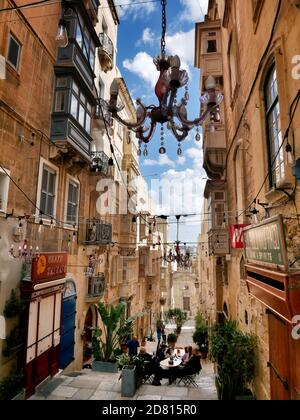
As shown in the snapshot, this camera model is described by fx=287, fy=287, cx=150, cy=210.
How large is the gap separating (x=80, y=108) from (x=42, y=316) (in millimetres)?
8905

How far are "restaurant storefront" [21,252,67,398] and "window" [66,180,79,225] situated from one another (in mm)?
3165

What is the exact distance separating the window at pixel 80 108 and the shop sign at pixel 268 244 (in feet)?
30.8

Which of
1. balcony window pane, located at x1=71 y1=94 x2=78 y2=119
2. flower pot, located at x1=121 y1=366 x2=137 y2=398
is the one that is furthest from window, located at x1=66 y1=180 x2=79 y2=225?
flower pot, located at x1=121 y1=366 x2=137 y2=398

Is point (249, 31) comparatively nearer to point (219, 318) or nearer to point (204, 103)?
point (204, 103)

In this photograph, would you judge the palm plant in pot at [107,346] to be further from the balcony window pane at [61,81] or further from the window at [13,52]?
the window at [13,52]

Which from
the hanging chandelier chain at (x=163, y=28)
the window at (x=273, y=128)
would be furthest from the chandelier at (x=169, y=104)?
the window at (x=273, y=128)

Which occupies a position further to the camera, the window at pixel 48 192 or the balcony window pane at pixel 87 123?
the balcony window pane at pixel 87 123

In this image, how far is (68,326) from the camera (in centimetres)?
1205

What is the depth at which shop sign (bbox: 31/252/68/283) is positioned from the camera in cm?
843

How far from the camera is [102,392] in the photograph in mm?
8523

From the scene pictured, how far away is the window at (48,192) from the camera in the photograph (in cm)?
1099

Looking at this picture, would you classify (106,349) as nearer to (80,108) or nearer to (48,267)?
(48,267)

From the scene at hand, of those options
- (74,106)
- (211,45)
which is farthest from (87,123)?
(211,45)

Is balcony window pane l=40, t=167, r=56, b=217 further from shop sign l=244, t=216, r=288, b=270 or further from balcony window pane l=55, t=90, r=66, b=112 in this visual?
shop sign l=244, t=216, r=288, b=270
